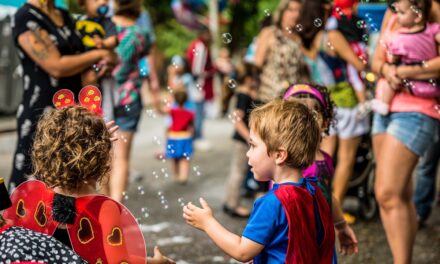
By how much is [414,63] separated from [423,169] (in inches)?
84.7

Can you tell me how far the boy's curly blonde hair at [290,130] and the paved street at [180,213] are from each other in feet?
3.26

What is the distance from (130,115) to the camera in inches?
212

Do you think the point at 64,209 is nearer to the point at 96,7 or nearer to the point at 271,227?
the point at 271,227

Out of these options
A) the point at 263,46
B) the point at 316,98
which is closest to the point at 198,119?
the point at 263,46

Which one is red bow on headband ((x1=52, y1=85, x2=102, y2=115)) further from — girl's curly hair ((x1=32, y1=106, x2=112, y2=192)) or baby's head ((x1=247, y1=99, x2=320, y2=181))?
baby's head ((x1=247, y1=99, x2=320, y2=181))

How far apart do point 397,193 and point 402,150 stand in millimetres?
241

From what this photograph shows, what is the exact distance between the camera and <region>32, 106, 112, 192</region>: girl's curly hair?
2.76 metres

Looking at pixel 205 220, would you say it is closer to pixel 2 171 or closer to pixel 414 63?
pixel 414 63

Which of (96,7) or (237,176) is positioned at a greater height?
(96,7)

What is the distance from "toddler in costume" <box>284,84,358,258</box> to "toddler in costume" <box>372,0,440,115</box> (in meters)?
0.60

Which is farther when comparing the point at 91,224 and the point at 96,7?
the point at 96,7

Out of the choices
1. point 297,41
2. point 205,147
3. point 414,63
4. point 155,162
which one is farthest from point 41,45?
point 205,147

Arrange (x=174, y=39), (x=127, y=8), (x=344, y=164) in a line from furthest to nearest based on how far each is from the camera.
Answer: (x=174, y=39)
(x=344, y=164)
(x=127, y=8)

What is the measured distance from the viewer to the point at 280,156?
283 cm
